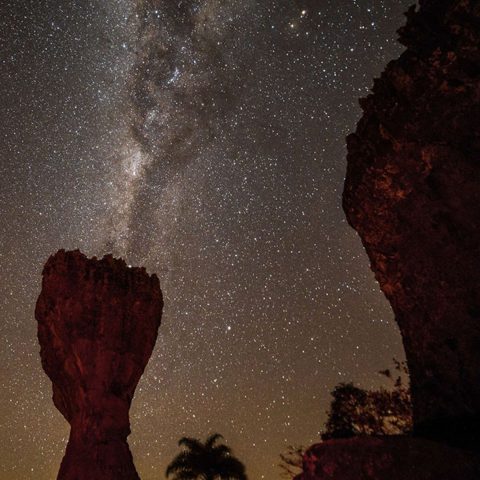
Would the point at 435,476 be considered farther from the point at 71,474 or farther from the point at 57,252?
the point at 57,252

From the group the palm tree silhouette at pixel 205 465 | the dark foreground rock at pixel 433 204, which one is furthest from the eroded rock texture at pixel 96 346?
the dark foreground rock at pixel 433 204

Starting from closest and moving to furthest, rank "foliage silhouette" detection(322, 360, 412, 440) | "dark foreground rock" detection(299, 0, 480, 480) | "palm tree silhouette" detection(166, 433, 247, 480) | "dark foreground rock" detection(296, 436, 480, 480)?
"dark foreground rock" detection(296, 436, 480, 480)
"dark foreground rock" detection(299, 0, 480, 480)
"foliage silhouette" detection(322, 360, 412, 440)
"palm tree silhouette" detection(166, 433, 247, 480)

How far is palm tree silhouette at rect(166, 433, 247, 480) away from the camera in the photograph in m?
33.4

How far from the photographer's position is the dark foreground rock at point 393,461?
8.00 meters

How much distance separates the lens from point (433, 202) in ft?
43.2

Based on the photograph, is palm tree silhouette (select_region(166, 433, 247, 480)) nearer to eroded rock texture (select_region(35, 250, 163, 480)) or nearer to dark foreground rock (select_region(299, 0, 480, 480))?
eroded rock texture (select_region(35, 250, 163, 480))

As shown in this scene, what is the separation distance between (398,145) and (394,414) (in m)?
14.5

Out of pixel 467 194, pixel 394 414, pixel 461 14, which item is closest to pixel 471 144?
pixel 467 194

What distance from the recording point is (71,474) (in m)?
23.4

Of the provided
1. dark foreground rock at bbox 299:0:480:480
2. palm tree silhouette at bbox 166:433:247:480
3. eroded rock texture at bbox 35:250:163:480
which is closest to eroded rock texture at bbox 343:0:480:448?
dark foreground rock at bbox 299:0:480:480

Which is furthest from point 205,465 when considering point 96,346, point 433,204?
point 433,204

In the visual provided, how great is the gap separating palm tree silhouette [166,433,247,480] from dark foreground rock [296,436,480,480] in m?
27.2

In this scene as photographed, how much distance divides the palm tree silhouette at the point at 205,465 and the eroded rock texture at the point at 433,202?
2399cm

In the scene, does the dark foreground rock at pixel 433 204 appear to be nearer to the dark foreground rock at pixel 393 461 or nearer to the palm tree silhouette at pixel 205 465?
the dark foreground rock at pixel 393 461
